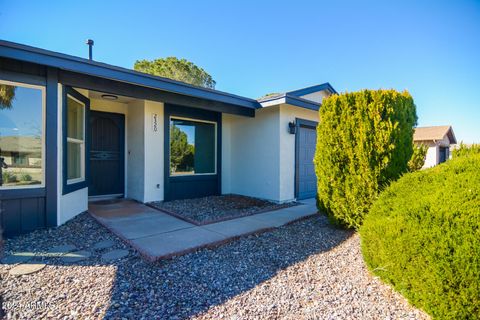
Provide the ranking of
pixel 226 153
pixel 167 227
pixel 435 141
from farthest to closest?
pixel 435 141, pixel 226 153, pixel 167 227

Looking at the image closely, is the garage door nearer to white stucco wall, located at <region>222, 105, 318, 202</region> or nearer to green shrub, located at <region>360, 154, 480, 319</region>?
white stucco wall, located at <region>222, 105, 318, 202</region>

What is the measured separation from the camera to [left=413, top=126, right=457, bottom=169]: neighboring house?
18.0 meters

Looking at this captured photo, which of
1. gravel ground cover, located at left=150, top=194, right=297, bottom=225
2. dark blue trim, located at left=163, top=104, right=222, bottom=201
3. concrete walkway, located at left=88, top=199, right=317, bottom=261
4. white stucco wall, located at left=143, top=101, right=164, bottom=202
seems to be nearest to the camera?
concrete walkway, located at left=88, top=199, right=317, bottom=261

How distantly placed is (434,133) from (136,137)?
2226cm

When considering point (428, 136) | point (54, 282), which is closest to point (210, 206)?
point (54, 282)

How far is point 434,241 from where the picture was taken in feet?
6.22

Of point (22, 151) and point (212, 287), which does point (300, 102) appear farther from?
point (22, 151)

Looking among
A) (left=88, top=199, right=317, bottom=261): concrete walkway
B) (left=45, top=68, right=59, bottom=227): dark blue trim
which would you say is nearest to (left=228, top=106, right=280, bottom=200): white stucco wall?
(left=88, top=199, right=317, bottom=261): concrete walkway

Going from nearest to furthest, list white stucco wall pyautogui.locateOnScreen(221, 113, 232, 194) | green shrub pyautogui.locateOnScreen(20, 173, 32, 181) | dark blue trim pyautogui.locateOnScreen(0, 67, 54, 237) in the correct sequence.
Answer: dark blue trim pyautogui.locateOnScreen(0, 67, 54, 237)
green shrub pyautogui.locateOnScreen(20, 173, 32, 181)
white stucco wall pyautogui.locateOnScreen(221, 113, 232, 194)

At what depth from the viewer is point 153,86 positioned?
5148mm

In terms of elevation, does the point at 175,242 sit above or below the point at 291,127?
below

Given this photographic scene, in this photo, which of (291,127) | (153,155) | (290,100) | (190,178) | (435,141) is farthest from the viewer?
(435,141)

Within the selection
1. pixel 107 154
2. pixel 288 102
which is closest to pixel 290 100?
pixel 288 102

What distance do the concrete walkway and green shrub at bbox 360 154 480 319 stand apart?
222 cm
